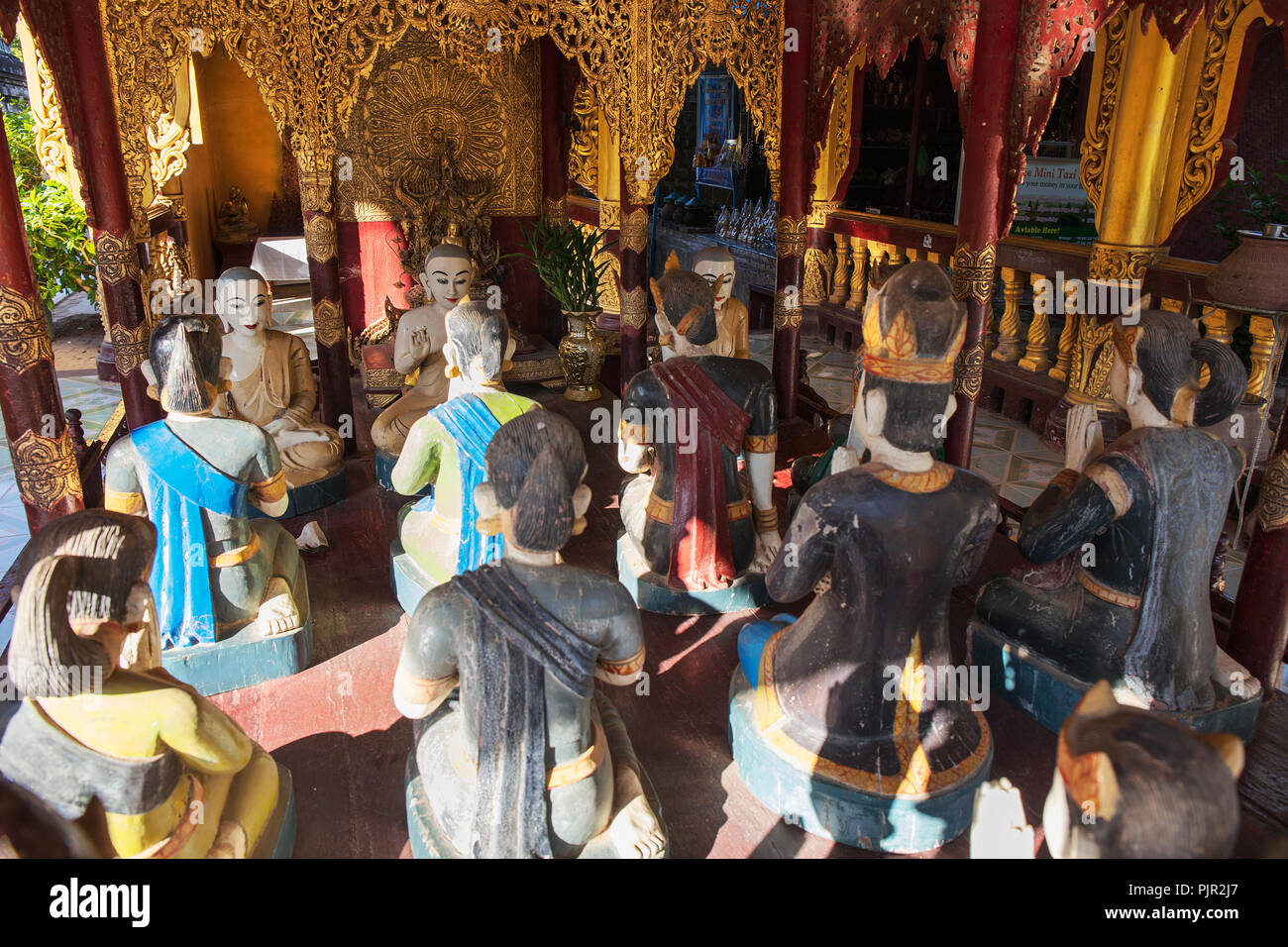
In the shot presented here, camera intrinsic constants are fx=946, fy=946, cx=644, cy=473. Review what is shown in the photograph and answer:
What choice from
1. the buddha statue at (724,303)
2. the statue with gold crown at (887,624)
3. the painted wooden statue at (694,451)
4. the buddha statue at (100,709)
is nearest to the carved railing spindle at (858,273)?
the buddha statue at (724,303)

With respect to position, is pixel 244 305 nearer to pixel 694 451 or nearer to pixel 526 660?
pixel 694 451

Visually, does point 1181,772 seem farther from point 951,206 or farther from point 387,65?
point 951,206

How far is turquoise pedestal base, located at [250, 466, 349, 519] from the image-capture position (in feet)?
16.4

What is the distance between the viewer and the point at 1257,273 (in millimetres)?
5293

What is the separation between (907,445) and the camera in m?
2.54

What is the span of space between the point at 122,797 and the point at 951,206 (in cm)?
1043

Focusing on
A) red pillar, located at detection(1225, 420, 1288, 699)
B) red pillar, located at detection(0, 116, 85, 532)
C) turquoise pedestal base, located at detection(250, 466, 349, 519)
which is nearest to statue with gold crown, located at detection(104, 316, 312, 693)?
red pillar, located at detection(0, 116, 85, 532)

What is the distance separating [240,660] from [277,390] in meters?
1.95

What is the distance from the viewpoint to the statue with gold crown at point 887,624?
8.34 feet

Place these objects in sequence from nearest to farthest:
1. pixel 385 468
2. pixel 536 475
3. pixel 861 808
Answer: pixel 536 475
pixel 861 808
pixel 385 468

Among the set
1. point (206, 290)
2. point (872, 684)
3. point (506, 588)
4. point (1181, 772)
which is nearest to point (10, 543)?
point (206, 290)

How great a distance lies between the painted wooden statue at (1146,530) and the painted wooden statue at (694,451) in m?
1.23

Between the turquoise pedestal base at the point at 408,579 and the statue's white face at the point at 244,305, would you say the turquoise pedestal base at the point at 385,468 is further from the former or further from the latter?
the turquoise pedestal base at the point at 408,579

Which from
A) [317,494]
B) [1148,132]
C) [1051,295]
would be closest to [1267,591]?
[1148,132]
